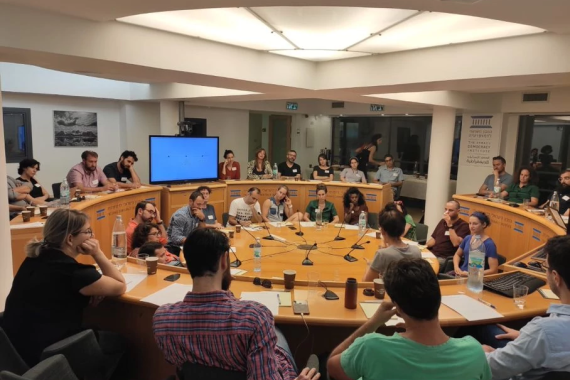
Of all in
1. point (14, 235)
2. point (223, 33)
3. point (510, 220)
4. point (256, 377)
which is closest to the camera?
point (256, 377)

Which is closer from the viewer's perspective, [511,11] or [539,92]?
[511,11]

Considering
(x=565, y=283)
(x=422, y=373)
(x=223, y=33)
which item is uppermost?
(x=223, y=33)

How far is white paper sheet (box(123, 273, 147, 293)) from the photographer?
2.55 meters

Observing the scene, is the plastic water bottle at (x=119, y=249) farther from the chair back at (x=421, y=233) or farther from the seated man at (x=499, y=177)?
the seated man at (x=499, y=177)

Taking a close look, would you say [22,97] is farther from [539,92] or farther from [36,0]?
[539,92]

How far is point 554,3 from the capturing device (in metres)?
2.39

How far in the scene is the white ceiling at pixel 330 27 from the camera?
3.16m

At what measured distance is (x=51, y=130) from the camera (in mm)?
7656

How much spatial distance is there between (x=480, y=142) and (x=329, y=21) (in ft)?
20.1

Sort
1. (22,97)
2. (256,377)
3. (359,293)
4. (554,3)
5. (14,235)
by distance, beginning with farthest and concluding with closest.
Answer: (22,97) < (14,235) < (359,293) < (554,3) < (256,377)

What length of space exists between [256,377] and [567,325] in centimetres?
132

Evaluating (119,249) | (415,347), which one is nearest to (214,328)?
(415,347)

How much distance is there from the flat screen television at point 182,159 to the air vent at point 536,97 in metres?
5.94

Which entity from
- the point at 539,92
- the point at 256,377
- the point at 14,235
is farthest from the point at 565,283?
the point at 539,92
